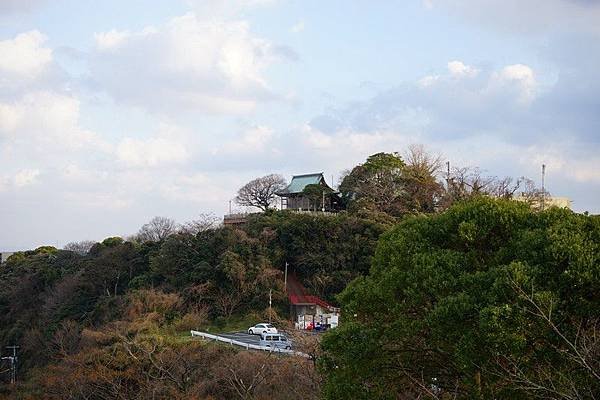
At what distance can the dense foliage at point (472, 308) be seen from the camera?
7902mm

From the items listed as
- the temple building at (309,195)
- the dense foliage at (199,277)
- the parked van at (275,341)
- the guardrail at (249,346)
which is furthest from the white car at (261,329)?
the temple building at (309,195)

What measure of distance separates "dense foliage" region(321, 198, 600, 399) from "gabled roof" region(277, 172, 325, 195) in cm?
2693

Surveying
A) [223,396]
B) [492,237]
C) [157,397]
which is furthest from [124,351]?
[492,237]

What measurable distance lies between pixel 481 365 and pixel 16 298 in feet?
122

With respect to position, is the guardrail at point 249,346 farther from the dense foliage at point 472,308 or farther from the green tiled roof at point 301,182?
the green tiled roof at point 301,182

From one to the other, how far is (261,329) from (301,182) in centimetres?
1379

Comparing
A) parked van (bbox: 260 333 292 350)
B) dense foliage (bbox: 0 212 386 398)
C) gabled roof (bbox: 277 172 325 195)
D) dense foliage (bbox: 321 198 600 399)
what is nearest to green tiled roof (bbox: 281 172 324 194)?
gabled roof (bbox: 277 172 325 195)

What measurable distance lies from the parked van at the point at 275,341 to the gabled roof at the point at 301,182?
14.1 meters

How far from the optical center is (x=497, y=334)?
7836mm

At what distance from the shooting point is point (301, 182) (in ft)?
126

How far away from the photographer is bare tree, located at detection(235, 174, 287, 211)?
4000 centimetres

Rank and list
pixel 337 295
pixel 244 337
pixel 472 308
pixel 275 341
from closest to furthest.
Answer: pixel 472 308, pixel 337 295, pixel 275 341, pixel 244 337

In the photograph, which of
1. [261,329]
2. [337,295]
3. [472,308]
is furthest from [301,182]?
[472,308]

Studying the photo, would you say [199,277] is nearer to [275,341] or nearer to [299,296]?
[299,296]
